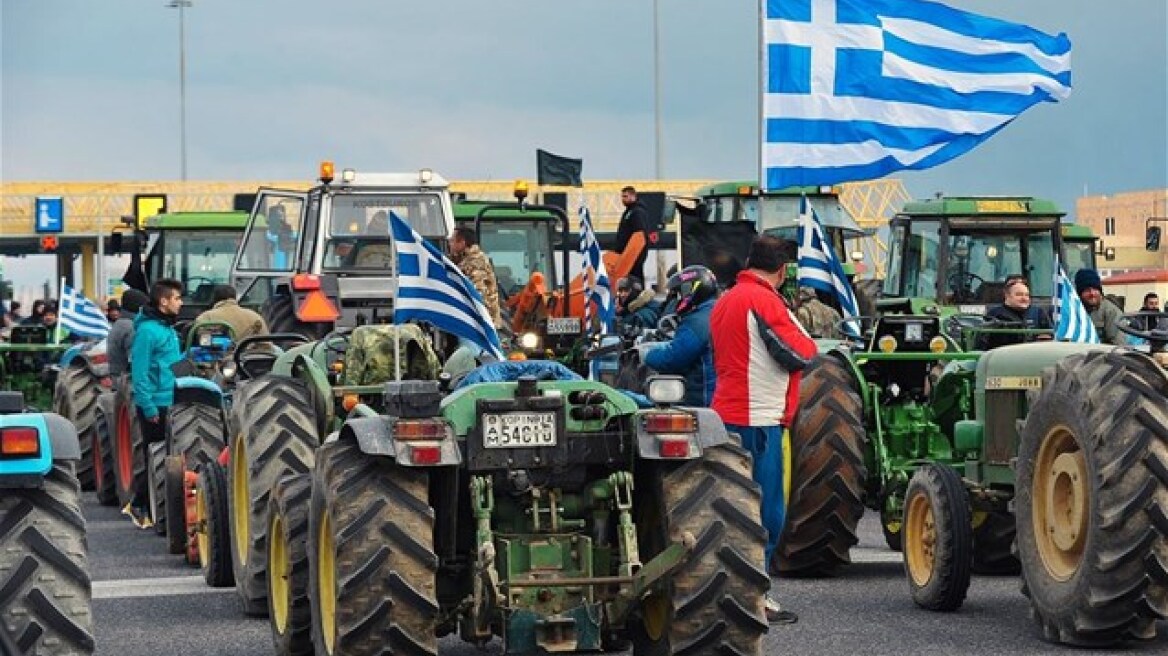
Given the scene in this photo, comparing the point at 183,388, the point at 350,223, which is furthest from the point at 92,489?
the point at 183,388

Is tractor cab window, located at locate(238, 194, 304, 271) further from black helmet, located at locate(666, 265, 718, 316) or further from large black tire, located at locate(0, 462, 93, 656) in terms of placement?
large black tire, located at locate(0, 462, 93, 656)

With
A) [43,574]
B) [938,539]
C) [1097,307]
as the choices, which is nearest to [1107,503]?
[938,539]

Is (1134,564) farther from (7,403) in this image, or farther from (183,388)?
(183,388)

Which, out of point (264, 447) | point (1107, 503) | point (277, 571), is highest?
point (264, 447)

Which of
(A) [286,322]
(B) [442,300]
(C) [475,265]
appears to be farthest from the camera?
(A) [286,322]

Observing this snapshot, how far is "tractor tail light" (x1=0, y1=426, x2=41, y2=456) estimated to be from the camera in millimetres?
8328

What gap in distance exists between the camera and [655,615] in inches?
423

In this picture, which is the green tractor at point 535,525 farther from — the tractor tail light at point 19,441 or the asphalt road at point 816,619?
the tractor tail light at point 19,441

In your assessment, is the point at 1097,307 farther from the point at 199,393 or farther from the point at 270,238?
the point at 199,393

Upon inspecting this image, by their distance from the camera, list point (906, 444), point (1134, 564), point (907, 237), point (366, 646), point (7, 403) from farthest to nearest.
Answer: point (907, 237), point (906, 444), point (1134, 564), point (366, 646), point (7, 403)

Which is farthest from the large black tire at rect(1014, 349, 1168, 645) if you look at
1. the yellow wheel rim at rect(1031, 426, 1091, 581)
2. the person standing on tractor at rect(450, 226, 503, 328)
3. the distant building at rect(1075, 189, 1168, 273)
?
the distant building at rect(1075, 189, 1168, 273)

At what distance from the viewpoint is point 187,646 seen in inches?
489

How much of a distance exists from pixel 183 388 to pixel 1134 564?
822 cm

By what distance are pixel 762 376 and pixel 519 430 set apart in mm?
2568
